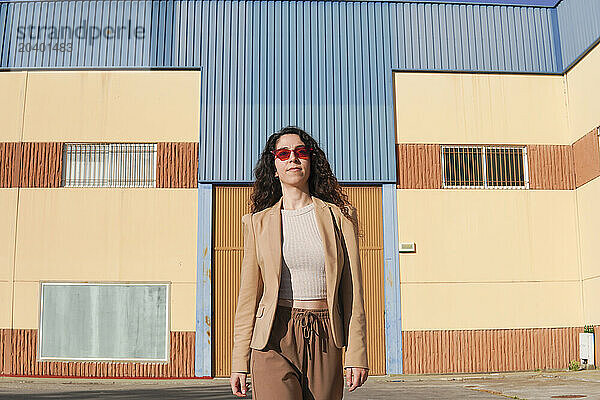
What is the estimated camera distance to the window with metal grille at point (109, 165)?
15.9m

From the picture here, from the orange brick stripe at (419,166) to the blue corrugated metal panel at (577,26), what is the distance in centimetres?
368

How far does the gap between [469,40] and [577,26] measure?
234cm

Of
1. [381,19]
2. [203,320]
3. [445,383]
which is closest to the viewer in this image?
[445,383]

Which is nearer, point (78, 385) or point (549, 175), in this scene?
point (78, 385)

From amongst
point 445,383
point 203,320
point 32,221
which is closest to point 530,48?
point 445,383

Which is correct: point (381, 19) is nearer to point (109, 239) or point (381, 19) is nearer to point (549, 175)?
point (549, 175)

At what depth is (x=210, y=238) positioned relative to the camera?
615 inches

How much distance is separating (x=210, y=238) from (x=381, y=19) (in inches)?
253

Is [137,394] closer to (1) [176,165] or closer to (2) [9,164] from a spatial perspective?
(1) [176,165]

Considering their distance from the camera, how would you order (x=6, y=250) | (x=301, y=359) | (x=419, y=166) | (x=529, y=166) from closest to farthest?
1. (x=301, y=359)
2. (x=6, y=250)
3. (x=419, y=166)
4. (x=529, y=166)

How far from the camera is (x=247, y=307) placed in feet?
11.7

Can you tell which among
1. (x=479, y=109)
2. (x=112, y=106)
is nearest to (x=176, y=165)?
(x=112, y=106)

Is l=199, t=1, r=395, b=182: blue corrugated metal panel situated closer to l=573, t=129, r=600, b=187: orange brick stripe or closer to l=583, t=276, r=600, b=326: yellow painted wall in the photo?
l=573, t=129, r=600, b=187: orange brick stripe

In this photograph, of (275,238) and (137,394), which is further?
(137,394)
